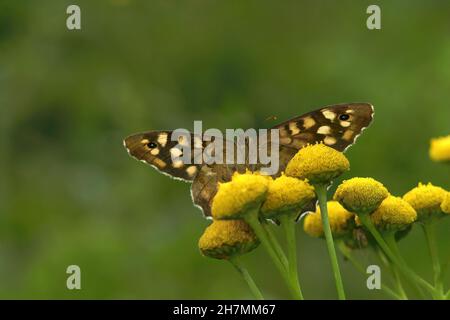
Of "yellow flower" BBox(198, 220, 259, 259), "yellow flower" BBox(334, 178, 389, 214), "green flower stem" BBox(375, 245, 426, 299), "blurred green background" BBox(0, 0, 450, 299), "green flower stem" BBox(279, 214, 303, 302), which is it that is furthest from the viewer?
Result: "blurred green background" BBox(0, 0, 450, 299)

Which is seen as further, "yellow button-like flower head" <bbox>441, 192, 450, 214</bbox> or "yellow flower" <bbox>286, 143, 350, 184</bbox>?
"yellow button-like flower head" <bbox>441, 192, 450, 214</bbox>

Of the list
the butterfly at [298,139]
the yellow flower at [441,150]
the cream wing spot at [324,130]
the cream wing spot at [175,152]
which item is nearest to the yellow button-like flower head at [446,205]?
the butterfly at [298,139]

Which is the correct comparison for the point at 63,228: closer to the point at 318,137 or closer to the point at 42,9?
the point at 42,9

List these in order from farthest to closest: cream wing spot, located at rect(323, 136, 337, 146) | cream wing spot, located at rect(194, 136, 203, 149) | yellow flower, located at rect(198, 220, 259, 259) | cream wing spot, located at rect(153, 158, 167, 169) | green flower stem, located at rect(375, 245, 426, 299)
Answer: cream wing spot, located at rect(153, 158, 167, 169) → cream wing spot, located at rect(194, 136, 203, 149) → cream wing spot, located at rect(323, 136, 337, 146) → green flower stem, located at rect(375, 245, 426, 299) → yellow flower, located at rect(198, 220, 259, 259)

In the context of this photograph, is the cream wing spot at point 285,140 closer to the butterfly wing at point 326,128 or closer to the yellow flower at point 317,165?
the butterfly wing at point 326,128

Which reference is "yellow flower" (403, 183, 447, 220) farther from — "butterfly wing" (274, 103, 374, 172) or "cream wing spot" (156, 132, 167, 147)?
"cream wing spot" (156, 132, 167, 147)

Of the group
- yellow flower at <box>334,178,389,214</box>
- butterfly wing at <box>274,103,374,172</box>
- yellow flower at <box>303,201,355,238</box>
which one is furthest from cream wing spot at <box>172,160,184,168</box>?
yellow flower at <box>334,178,389,214</box>

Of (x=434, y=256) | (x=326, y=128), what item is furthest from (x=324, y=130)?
(x=434, y=256)
